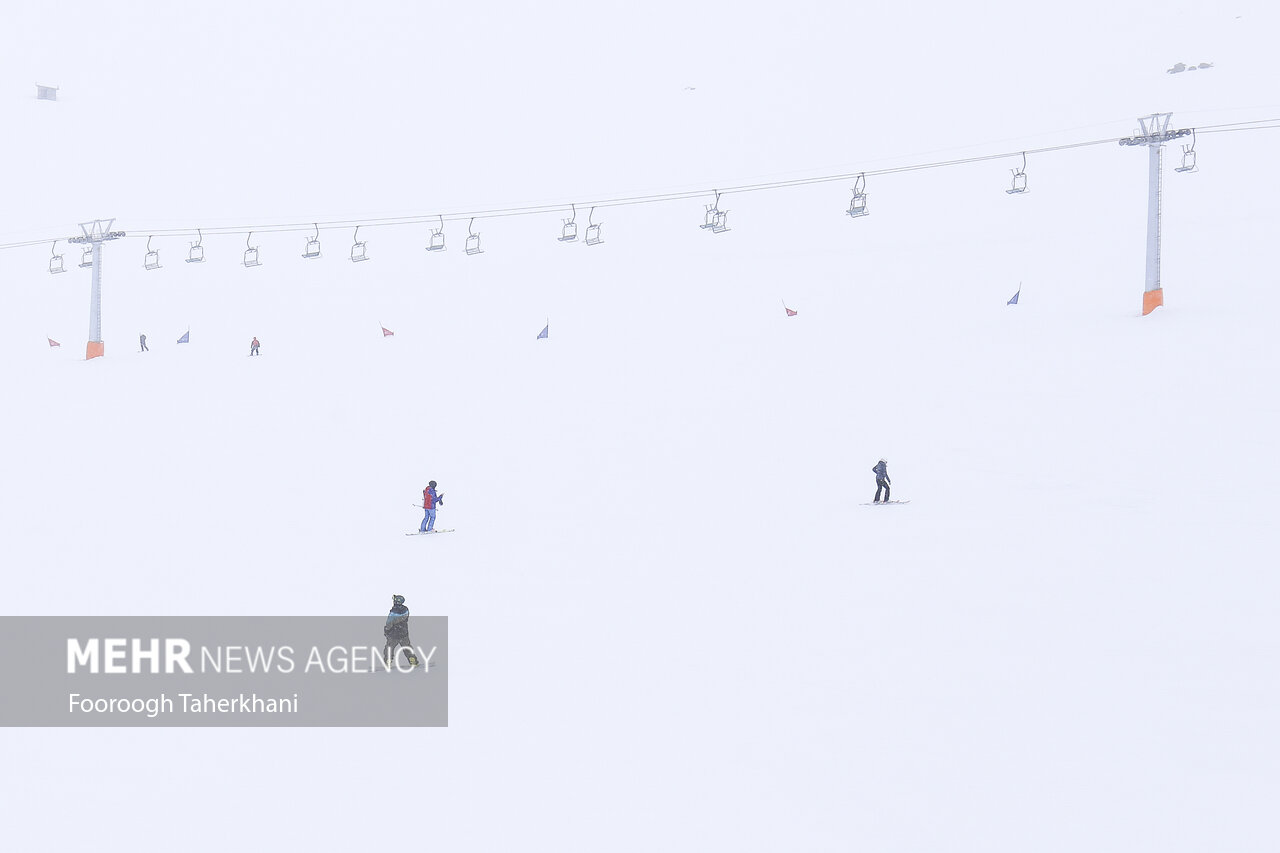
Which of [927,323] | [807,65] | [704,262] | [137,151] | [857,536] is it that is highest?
[807,65]

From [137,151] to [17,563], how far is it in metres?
74.9

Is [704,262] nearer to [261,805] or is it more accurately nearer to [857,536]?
[857,536]

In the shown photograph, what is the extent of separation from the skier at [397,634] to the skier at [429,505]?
665cm

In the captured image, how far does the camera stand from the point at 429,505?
19.1 m

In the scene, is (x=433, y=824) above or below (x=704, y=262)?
below

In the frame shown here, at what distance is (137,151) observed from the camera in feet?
274

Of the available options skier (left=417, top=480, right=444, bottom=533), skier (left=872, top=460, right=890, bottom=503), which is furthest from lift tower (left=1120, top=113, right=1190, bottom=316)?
skier (left=417, top=480, right=444, bottom=533)

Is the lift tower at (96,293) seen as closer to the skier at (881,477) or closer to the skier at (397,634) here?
the skier at (881,477)

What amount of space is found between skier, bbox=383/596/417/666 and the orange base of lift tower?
27.8 metres

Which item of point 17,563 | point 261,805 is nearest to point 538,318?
point 17,563
